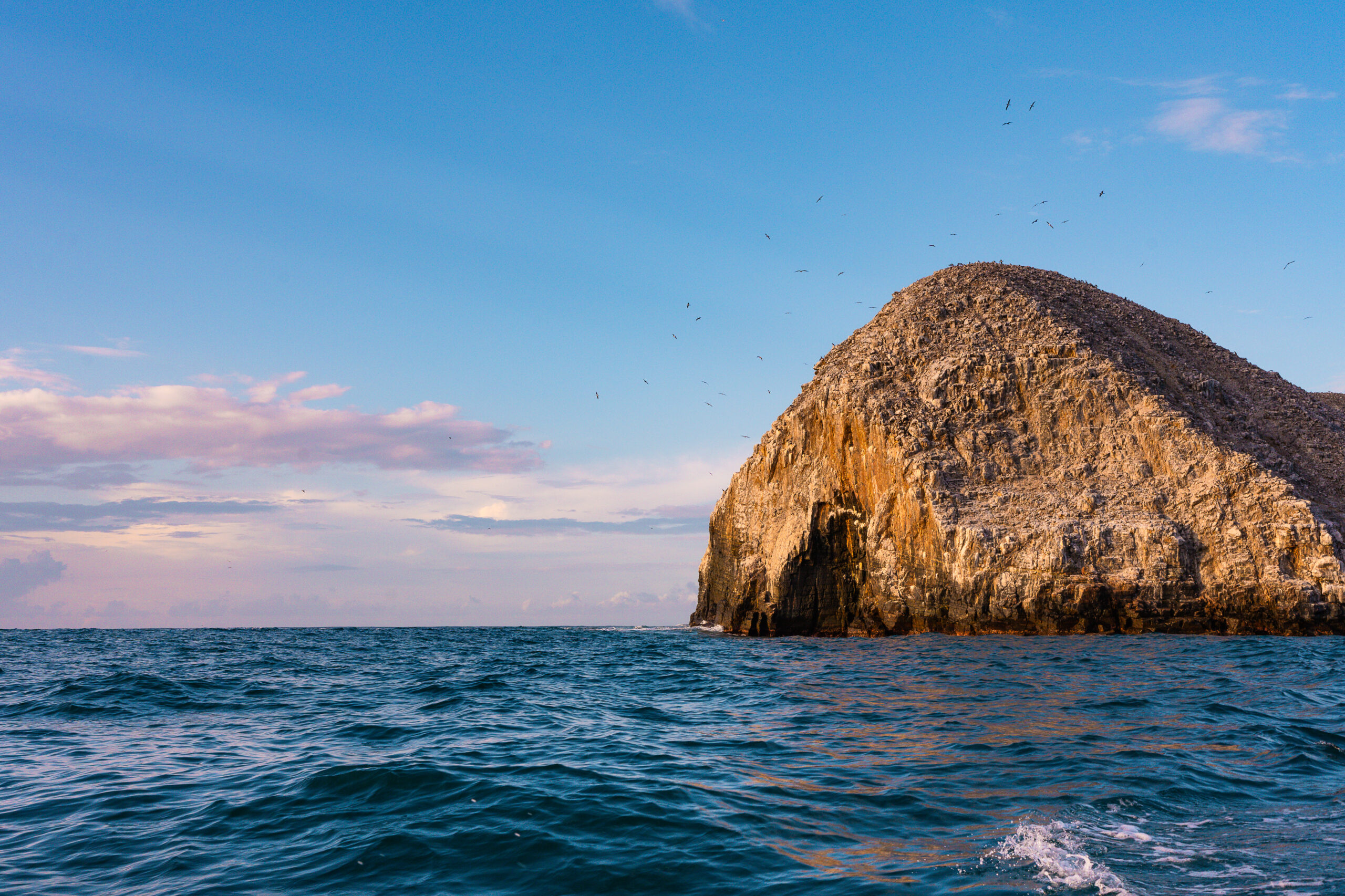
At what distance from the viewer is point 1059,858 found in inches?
227

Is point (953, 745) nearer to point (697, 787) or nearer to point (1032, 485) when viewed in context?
point (697, 787)

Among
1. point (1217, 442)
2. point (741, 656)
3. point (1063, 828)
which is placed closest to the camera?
point (1063, 828)

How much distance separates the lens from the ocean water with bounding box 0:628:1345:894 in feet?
19.3

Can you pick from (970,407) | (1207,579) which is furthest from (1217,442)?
→ (970,407)

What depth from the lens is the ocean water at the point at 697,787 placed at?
231 inches

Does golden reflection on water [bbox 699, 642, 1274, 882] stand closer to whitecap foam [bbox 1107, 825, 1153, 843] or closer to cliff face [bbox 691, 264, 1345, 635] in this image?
whitecap foam [bbox 1107, 825, 1153, 843]

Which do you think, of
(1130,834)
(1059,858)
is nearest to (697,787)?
(1059,858)

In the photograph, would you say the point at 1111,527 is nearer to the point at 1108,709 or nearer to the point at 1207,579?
the point at 1207,579

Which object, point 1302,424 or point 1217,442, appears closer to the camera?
point 1217,442

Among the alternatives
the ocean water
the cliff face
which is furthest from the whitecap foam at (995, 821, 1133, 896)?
the cliff face

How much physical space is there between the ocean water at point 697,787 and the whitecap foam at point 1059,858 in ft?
0.09

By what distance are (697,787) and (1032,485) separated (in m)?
38.8

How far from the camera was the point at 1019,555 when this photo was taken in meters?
37.1

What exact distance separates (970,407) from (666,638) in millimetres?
23435
